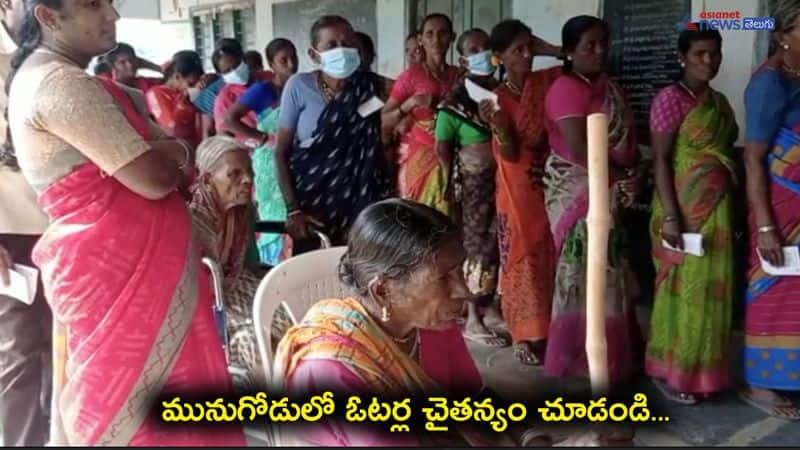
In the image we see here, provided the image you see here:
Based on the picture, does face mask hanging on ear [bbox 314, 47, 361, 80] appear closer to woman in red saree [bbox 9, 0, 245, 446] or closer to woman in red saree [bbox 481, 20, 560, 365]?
woman in red saree [bbox 481, 20, 560, 365]

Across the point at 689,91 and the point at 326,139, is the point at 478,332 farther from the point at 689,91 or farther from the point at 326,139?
the point at 689,91

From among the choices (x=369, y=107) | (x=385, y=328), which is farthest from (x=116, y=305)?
(x=369, y=107)

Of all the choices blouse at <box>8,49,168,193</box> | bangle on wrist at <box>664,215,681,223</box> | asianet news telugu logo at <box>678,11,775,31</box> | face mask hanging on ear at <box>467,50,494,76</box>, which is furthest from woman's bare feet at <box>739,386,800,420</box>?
blouse at <box>8,49,168,193</box>

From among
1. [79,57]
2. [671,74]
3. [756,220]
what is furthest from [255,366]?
[671,74]

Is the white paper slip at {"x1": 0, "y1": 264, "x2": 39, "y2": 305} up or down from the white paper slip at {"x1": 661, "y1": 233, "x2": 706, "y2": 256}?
up

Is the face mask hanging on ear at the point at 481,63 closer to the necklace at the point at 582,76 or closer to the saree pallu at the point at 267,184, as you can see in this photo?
the necklace at the point at 582,76

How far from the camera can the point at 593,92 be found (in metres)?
2.60

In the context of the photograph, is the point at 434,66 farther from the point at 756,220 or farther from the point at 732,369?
the point at 732,369

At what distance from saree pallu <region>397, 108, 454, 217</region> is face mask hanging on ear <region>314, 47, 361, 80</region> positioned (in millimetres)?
688

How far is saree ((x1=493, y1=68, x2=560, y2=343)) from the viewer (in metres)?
2.94

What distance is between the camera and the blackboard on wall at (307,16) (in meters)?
3.64

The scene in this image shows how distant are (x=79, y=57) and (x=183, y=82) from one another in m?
2.26

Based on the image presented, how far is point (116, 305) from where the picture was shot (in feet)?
4.85

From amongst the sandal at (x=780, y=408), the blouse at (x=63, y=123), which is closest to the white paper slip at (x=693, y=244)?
the sandal at (x=780, y=408)
